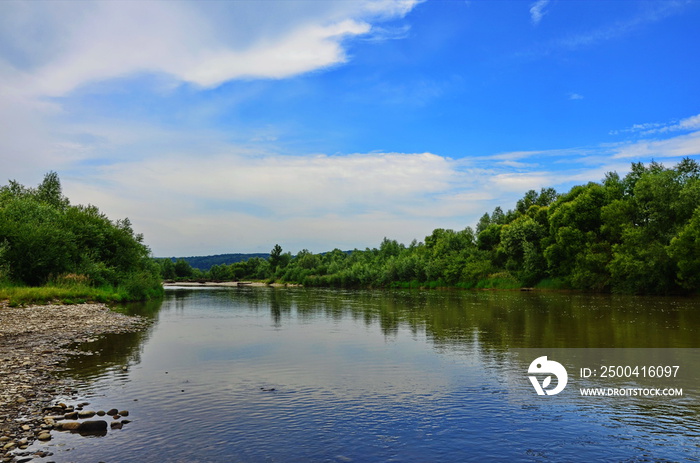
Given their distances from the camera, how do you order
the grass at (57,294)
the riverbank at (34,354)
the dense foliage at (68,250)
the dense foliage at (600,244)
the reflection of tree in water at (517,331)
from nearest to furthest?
the riverbank at (34,354)
the reflection of tree in water at (517,331)
the grass at (57,294)
the dense foliage at (68,250)
the dense foliage at (600,244)

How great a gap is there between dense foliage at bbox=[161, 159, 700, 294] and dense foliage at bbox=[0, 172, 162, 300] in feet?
220

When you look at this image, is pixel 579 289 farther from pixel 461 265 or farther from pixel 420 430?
pixel 420 430

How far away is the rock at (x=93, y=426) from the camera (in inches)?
441

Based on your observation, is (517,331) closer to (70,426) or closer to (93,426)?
(93,426)

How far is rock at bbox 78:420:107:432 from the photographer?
441 inches

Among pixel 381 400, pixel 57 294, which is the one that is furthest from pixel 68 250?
pixel 381 400

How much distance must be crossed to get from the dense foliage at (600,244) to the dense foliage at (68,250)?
67.1 meters

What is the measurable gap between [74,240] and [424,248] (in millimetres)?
114127

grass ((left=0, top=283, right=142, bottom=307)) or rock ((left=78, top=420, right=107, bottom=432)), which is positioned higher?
grass ((left=0, top=283, right=142, bottom=307))

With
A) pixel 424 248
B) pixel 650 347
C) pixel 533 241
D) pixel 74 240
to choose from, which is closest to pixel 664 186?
pixel 533 241

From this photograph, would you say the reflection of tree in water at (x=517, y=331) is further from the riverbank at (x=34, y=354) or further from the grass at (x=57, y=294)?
the grass at (x=57, y=294)

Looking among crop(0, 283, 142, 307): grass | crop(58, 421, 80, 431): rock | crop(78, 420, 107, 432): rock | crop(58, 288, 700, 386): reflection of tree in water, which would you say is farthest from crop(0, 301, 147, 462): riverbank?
crop(0, 283, 142, 307): grass

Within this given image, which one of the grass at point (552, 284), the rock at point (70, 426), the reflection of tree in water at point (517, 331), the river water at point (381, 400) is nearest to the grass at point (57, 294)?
the reflection of tree in water at point (517, 331)

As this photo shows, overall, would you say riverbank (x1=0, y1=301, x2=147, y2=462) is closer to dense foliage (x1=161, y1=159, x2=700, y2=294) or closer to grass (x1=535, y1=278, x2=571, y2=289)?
dense foliage (x1=161, y1=159, x2=700, y2=294)
